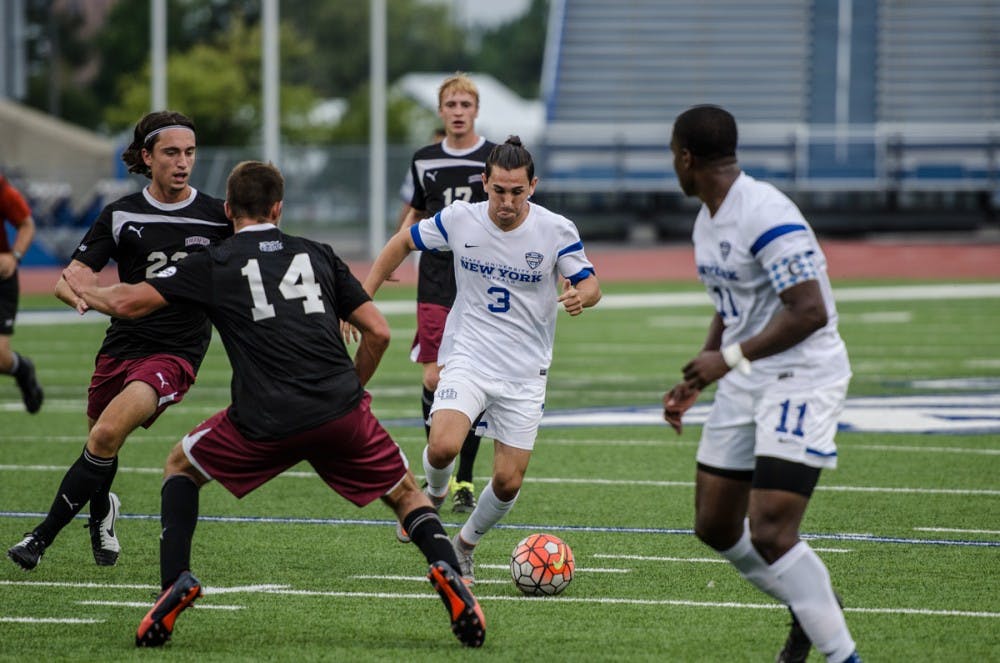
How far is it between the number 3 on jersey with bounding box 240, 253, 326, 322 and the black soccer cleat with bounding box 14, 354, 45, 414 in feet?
23.9

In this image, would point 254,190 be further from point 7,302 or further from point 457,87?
point 7,302

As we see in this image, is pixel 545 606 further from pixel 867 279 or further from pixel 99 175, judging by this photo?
pixel 99 175

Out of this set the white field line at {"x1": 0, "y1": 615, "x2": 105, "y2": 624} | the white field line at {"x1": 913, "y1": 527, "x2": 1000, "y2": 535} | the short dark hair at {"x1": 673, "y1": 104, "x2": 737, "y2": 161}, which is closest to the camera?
the short dark hair at {"x1": 673, "y1": 104, "x2": 737, "y2": 161}

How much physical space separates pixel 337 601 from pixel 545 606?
87cm

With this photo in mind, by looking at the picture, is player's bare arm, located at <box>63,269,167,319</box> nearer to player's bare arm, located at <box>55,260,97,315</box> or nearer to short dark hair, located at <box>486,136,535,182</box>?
player's bare arm, located at <box>55,260,97,315</box>

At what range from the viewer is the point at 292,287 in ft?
19.4

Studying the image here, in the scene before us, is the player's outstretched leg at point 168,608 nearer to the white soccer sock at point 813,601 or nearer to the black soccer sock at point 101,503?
the black soccer sock at point 101,503

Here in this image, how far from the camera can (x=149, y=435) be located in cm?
1232

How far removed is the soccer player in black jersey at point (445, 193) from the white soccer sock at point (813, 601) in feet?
13.0

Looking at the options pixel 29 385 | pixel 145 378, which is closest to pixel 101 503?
pixel 145 378

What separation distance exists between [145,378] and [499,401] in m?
1.61

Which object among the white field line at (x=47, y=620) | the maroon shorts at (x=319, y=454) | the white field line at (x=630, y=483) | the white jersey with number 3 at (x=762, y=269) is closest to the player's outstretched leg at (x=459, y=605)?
the maroon shorts at (x=319, y=454)

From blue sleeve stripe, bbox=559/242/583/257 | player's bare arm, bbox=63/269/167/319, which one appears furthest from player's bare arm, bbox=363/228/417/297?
player's bare arm, bbox=63/269/167/319

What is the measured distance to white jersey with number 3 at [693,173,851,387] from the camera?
5.16 meters
